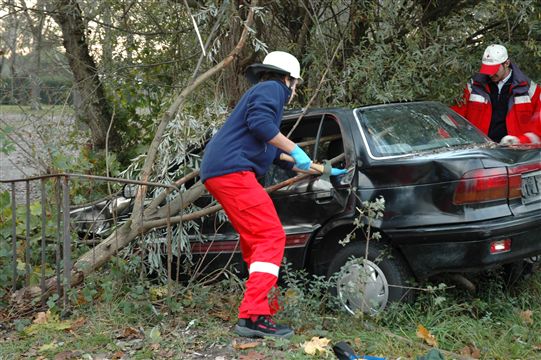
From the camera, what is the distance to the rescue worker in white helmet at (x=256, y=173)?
4.03 meters

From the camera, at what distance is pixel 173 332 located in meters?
4.25

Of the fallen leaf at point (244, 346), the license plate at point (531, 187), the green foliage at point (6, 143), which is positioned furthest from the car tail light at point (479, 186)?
the green foliage at point (6, 143)

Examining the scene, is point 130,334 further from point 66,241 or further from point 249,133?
point 249,133

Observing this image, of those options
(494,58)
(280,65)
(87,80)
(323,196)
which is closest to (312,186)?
(323,196)

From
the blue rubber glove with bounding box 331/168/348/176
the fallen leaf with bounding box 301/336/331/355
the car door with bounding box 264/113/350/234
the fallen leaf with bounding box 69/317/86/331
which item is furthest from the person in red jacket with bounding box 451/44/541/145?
the fallen leaf with bounding box 69/317/86/331

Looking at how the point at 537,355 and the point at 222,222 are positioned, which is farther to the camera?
the point at 222,222

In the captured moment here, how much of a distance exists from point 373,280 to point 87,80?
17.3ft

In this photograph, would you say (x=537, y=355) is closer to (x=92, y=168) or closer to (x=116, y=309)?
(x=116, y=309)

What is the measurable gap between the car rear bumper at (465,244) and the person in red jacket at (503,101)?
5.71 ft

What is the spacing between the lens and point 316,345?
3.80 m

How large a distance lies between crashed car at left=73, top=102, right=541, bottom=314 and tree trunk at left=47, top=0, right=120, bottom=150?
3998mm

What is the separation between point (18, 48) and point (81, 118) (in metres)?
2.16

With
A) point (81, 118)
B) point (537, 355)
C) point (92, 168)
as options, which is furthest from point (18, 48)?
point (537, 355)

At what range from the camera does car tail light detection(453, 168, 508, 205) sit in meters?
4.14
